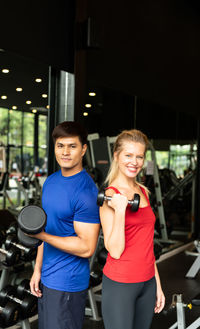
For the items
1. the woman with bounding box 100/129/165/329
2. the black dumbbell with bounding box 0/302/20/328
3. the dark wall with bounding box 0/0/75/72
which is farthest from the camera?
the dark wall with bounding box 0/0/75/72

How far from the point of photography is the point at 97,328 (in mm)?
3170

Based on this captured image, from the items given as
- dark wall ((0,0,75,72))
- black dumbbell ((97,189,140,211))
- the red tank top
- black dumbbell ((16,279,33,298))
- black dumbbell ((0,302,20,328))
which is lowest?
black dumbbell ((0,302,20,328))

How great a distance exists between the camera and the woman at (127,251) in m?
1.62

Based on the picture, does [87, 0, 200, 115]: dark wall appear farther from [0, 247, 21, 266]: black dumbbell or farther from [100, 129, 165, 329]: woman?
[100, 129, 165, 329]: woman

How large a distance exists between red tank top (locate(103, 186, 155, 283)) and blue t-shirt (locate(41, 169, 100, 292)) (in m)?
0.11

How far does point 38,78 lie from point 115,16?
1.37 metres

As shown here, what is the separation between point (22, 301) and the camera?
2.53m

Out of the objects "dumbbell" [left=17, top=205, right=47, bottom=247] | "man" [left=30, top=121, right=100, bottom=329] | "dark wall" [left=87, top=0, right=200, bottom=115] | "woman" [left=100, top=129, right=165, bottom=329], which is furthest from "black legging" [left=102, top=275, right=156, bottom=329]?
"dark wall" [left=87, top=0, right=200, bottom=115]

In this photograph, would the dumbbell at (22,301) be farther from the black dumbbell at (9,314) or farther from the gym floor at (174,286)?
the gym floor at (174,286)

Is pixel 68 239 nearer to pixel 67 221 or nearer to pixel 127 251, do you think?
pixel 67 221

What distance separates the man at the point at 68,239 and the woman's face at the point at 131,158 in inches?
6.6

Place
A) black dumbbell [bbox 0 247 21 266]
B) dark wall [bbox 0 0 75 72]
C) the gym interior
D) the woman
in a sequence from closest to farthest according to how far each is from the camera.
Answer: the woman
black dumbbell [bbox 0 247 21 266]
dark wall [bbox 0 0 75 72]
the gym interior

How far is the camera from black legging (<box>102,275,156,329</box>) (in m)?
1.64

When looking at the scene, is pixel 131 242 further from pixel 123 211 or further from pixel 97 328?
pixel 97 328
